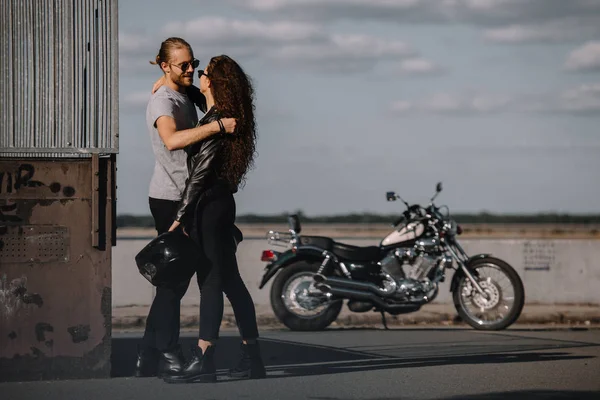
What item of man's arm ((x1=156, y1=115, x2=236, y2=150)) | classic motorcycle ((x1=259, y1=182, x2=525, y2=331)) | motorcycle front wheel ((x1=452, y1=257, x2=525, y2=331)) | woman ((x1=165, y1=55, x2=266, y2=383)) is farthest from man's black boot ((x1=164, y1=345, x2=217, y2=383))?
motorcycle front wheel ((x1=452, y1=257, x2=525, y2=331))

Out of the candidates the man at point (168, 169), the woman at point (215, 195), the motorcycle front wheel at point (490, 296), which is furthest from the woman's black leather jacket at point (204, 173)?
the motorcycle front wheel at point (490, 296)

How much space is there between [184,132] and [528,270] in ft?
28.3

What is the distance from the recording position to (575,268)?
1490 cm

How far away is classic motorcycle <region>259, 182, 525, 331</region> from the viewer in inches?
480

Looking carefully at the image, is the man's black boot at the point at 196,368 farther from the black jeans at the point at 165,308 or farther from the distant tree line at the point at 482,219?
the distant tree line at the point at 482,219

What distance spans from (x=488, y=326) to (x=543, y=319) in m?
1.60

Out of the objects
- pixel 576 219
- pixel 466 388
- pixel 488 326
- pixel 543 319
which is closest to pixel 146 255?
pixel 466 388

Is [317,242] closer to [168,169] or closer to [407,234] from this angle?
[407,234]

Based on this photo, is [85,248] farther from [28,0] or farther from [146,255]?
[28,0]

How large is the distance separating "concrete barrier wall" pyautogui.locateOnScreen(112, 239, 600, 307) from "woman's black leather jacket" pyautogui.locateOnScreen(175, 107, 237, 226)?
7.18m

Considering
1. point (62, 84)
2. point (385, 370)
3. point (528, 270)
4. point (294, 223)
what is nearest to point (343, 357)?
point (385, 370)

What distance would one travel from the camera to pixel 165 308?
741cm

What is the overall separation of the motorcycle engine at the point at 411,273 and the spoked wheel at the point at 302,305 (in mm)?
620

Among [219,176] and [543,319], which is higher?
[219,176]
